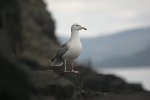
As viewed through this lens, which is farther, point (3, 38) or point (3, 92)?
point (3, 38)

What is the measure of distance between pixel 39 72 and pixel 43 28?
65867mm

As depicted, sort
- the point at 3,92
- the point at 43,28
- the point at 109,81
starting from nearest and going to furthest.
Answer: the point at 3,92, the point at 109,81, the point at 43,28

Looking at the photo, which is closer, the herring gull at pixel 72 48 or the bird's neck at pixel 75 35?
the herring gull at pixel 72 48

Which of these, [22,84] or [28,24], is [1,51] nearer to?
[22,84]

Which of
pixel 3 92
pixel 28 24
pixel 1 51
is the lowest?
pixel 3 92

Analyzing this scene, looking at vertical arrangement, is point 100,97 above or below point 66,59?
below

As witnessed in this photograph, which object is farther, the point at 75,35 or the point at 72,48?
the point at 75,35

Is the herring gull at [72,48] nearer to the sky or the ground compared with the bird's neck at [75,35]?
nearer to the ground

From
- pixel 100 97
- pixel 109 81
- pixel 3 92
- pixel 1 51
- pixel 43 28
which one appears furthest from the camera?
pixel 43 28

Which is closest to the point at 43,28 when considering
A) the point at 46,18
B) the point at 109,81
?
the point at 46,18

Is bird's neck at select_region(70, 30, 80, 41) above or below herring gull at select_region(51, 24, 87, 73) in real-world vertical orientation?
above

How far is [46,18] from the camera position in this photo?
282 feet

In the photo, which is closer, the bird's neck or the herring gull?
the herring gull

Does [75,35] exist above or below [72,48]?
above
